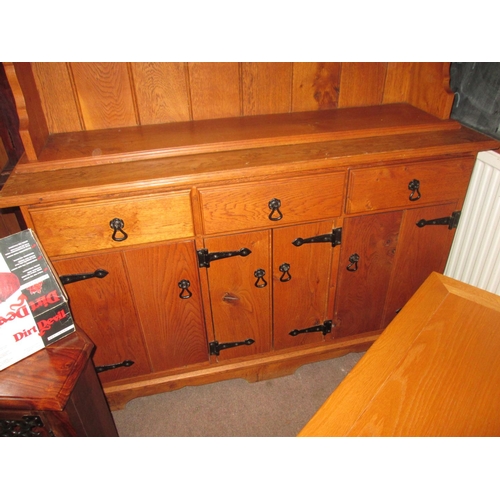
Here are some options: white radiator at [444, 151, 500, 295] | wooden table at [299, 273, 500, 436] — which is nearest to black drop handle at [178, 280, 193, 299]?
wooden table at [299, 273, 500, 436]

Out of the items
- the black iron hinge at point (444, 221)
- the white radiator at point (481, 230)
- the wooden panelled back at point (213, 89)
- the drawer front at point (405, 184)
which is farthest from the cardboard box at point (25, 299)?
the white radiator at point (481, 230)

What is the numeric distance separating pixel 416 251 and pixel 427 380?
0.91 m

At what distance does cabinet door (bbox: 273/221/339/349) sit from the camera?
1.41 meters

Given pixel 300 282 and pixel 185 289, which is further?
pixel 300 282

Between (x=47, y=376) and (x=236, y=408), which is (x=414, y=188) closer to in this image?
(x=236, y=408)

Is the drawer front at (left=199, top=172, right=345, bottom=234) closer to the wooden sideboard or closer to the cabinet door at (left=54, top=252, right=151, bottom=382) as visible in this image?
the wooden sideboard

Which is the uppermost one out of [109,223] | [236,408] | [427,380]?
[109,223]

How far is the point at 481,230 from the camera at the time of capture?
5.03 ft

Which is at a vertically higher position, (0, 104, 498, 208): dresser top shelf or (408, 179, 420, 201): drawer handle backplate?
(0, 104, 498, 208): dresser top shelf

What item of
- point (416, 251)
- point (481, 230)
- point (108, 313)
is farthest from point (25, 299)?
point (481, 230)

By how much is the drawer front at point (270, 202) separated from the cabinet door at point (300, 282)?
0.23ft

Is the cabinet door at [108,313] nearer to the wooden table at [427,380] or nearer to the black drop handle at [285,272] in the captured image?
the black drop handle at [285,272]

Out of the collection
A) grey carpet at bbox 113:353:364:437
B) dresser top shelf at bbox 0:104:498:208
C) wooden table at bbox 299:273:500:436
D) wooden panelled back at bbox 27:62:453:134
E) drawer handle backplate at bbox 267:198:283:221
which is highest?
wooden panelled back at bbox 27:62:453:134

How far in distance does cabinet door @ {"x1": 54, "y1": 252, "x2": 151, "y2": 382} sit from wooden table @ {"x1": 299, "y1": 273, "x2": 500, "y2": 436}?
2.83 ft
